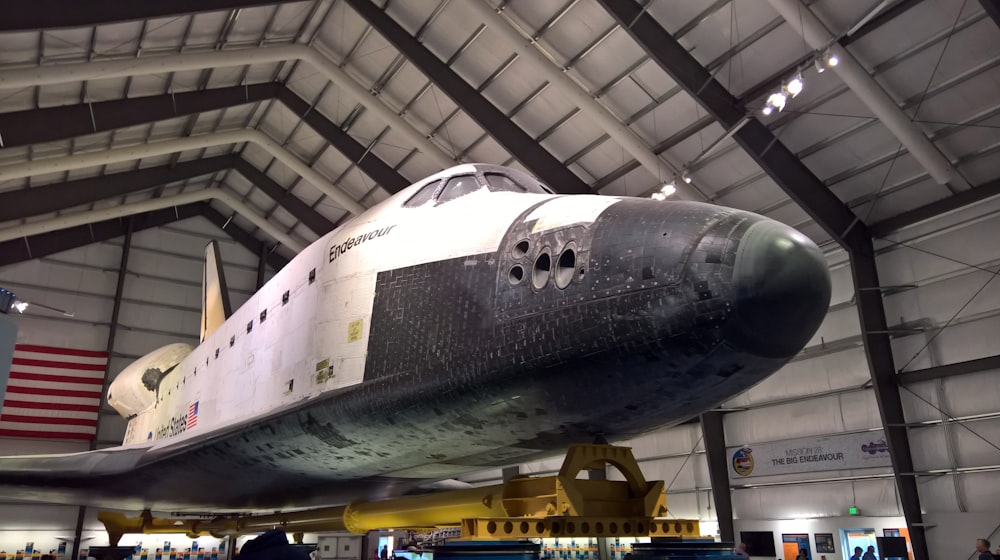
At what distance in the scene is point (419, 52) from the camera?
11.7m

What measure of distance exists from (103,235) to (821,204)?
62.6 ft

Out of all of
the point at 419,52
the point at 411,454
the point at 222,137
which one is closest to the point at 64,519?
the point at 222,137

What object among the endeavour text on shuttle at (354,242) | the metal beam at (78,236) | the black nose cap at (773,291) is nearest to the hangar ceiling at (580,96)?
the metal beam at (78,236)

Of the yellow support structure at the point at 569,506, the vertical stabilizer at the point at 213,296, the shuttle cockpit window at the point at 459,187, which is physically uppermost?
the vertical stabilizer at the point at 213,296

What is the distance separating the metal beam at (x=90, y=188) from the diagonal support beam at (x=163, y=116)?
158 inches

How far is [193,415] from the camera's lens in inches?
227

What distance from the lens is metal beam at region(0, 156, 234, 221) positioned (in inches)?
560

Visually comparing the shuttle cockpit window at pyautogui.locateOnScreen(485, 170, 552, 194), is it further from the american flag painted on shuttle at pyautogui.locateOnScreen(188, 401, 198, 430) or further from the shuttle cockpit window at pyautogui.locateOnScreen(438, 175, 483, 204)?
the american flag painted on shuttle at pyautogui.locateOnScreen(188, 401, 198, 430)

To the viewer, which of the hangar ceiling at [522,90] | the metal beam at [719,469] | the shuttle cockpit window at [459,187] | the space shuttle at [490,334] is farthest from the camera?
the metal beam at [719,469]

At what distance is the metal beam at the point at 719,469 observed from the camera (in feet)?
41.3

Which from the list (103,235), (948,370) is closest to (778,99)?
Answer: (948,370)

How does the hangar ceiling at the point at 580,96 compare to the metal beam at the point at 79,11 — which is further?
Answer: the hangar ceiling at the point at 580,96

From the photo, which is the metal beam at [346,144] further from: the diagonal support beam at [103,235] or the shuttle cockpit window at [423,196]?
the shuttle cockpit window at [423,196]

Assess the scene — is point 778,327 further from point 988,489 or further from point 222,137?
point 222,137
